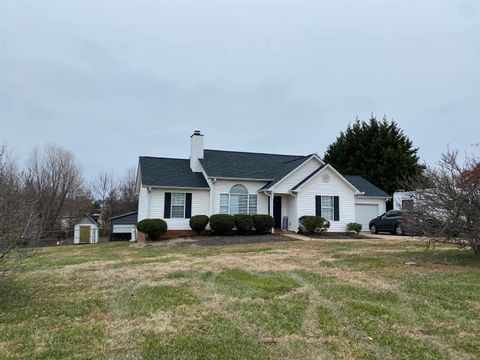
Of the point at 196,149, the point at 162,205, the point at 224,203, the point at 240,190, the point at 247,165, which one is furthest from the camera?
the point at 247,165

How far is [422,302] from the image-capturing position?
6199 millimetres

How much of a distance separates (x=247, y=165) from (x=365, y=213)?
9567mm

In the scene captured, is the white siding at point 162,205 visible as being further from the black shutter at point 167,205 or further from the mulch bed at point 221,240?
the mulch bed at point 221,240

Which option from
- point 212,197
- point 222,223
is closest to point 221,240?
point 222,223

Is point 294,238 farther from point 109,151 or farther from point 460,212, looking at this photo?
point 109,151

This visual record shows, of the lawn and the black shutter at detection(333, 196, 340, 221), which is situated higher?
the black shutter at detection(333, 196, 340, 221)

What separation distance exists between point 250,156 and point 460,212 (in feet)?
56.0

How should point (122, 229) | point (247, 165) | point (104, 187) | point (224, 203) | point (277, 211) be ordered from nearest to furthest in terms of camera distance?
point (224, 203)
point (277, 211)
point (247, 165)
point (122, 229)
point (104, 187)

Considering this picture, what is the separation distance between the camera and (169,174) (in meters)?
22.6

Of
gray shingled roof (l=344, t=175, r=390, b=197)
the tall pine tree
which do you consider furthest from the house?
the tall pine tree

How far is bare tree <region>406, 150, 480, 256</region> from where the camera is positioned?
10242mm

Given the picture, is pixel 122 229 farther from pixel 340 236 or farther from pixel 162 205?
pixel 340 236

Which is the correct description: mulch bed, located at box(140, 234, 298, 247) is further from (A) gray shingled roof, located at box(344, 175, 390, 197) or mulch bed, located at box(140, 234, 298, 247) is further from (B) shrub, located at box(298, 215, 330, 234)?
(A) gray shingled roof, located at box(344, 175, 390, 197)

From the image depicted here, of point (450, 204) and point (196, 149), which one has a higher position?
point (196, 149)
